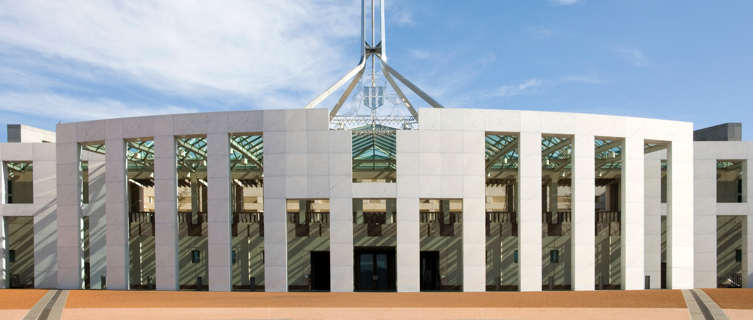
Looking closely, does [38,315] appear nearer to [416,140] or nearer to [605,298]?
[416,140]

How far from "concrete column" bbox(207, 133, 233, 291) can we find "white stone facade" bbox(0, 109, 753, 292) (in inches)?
2.0

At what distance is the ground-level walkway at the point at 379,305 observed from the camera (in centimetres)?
1892

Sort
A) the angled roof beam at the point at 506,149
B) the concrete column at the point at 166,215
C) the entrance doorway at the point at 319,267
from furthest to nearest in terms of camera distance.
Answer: the entrance doorway at the point at 319,267, the angled roof beam at the point at 506,149, the concrete column at the point at 166,215

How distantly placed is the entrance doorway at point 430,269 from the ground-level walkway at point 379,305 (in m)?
10.9

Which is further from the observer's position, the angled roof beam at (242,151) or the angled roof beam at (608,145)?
the angled roof beam at (242,151)

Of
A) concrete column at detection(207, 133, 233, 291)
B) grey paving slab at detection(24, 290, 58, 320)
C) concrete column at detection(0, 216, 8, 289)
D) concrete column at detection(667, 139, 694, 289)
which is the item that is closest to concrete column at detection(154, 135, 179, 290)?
concrete column at detection(207, 133, 233, 291)

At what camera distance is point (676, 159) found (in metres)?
26.4

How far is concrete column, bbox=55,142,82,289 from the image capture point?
84.9 ft

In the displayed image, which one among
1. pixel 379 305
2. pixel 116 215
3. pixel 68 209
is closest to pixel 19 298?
pixel 68 209

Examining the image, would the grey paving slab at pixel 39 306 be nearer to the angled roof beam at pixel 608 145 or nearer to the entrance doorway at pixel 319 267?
the entrance doorway at pixel 319 267

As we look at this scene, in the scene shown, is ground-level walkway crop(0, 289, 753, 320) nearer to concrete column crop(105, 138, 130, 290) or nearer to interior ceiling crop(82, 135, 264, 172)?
concrete column crop(105, 138, 130, 290)

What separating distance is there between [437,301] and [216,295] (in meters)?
10.6

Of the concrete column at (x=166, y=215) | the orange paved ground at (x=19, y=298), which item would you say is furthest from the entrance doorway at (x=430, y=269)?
the orange paved ground at (x=19, y=298)

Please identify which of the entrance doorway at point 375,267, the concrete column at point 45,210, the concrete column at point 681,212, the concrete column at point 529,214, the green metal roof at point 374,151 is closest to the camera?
the concrete column at point 529,214
